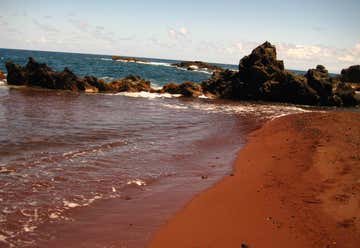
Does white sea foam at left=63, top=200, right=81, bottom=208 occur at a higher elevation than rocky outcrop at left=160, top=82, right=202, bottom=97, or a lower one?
lower

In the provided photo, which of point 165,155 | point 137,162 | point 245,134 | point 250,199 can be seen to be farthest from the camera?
point 245,134

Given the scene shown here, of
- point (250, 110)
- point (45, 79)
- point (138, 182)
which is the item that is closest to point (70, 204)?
point (138, 182)

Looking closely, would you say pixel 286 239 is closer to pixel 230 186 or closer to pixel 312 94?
pixel 230 186

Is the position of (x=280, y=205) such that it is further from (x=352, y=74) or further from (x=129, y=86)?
(x=352, y=74)

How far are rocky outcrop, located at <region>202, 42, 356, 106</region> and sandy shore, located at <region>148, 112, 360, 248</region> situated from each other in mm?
28310

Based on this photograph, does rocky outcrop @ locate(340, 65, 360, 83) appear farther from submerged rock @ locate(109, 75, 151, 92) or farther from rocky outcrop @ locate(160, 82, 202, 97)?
submerged rock @ locate(109, 75, 151, 92)

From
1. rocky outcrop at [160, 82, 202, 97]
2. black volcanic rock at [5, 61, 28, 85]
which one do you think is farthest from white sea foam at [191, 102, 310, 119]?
black volcanic rock at [5, 61, 28, 85]

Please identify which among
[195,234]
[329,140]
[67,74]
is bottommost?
[195,234]

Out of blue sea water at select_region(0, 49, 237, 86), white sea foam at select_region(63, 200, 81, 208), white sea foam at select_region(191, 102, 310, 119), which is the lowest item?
white sea foam at select_region(63, 200, 81, 208)

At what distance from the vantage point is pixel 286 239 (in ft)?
20.7

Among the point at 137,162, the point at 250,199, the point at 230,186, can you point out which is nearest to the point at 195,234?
the point at 250,199

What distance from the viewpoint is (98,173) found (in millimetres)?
10086

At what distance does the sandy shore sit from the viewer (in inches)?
250

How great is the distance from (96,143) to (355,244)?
10313mm
